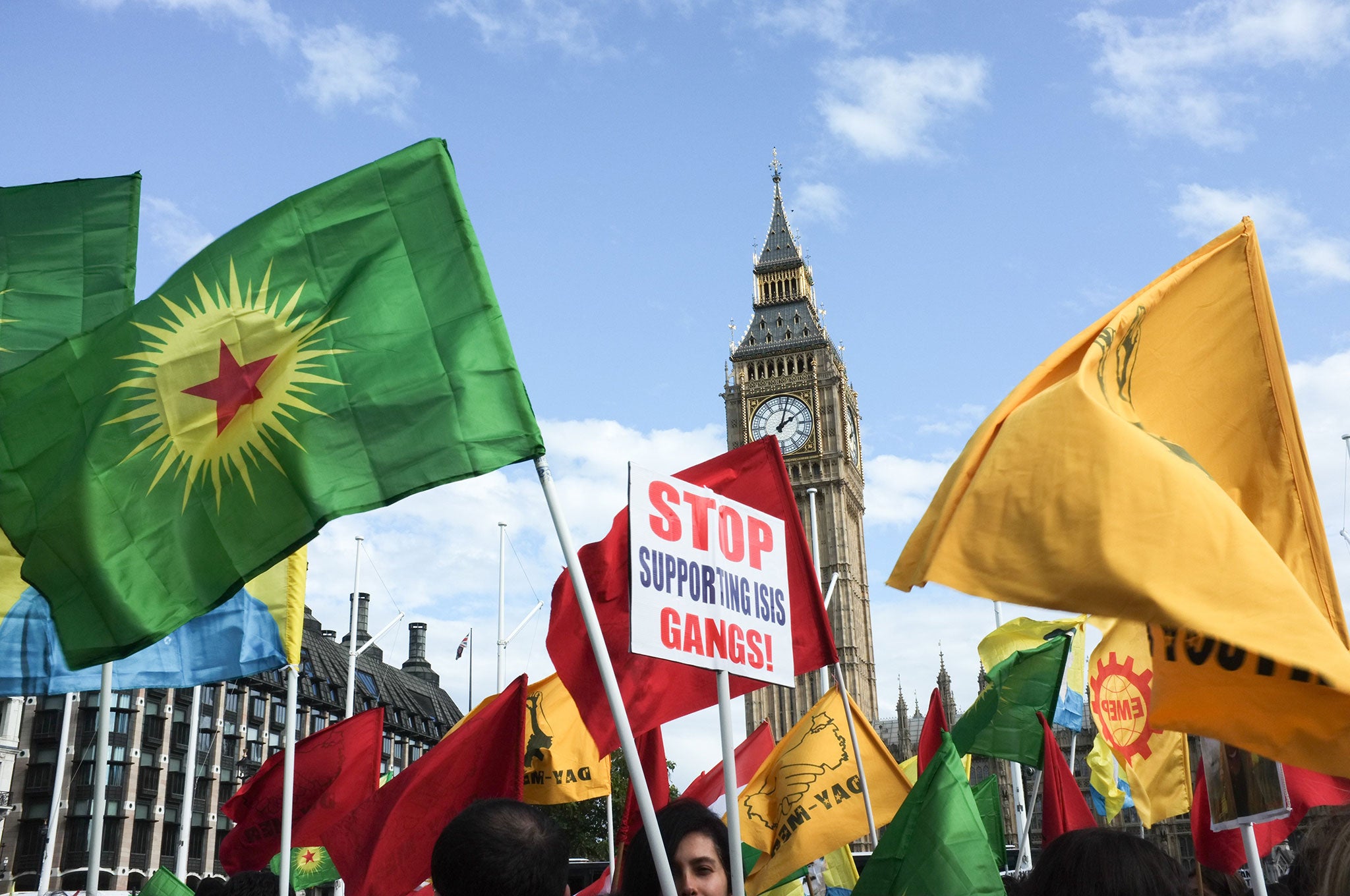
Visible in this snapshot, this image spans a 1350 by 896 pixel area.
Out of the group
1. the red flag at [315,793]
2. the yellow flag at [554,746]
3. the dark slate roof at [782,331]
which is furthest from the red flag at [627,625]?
the dark slate roof at [782,331]

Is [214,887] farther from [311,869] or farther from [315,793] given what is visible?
[311,869]

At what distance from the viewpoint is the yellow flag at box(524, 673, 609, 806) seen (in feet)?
32.2

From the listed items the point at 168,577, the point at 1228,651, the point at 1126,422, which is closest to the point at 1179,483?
the point at 1126,422

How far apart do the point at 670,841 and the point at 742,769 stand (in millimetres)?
6562

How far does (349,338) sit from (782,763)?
4.93m

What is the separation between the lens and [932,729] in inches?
405

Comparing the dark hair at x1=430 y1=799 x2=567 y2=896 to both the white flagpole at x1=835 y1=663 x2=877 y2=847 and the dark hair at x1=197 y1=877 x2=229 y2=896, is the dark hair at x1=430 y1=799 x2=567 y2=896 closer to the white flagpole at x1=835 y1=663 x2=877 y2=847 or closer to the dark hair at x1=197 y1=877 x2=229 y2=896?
the dark hair at x1=197 y1=877 x2=229 y2=896

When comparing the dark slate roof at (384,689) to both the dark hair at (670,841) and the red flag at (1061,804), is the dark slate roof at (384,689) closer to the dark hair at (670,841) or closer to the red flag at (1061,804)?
the red flag at (1061,804)

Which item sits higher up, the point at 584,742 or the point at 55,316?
the point at 55,316

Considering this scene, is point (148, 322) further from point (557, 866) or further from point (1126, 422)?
point (1126, 422)

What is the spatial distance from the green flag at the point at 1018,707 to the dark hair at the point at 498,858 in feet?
26.0

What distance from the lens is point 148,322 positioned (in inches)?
213

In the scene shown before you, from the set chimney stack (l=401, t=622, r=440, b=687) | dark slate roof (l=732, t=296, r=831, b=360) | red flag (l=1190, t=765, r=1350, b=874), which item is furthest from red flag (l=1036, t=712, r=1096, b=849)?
chimney stack (l=401, t=622, r=440, b=687)

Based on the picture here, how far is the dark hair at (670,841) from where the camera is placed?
147 inches
